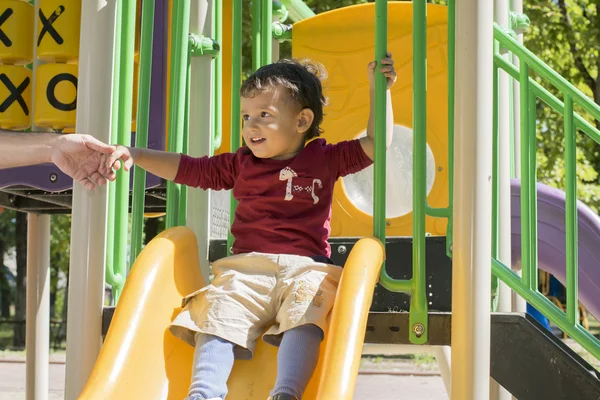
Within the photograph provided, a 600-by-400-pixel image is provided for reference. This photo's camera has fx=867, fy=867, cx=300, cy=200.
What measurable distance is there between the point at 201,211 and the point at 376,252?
119 cm

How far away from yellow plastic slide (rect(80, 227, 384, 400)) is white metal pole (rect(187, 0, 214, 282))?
674mm

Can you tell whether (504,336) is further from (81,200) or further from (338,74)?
(338,74)

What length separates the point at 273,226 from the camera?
9.20 feet

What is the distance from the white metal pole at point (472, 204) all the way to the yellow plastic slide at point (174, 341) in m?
0.27

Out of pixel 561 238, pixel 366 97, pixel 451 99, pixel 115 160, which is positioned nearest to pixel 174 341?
pixel 115 160

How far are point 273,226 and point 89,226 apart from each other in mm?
591

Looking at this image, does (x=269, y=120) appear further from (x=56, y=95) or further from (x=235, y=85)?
(x=56, y=95)

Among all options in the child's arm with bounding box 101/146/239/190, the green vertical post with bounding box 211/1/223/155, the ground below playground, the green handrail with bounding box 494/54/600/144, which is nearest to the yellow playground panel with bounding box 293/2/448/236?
the green vertical post with bounding box 211/1/223/155

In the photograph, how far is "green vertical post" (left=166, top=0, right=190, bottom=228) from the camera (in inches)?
125

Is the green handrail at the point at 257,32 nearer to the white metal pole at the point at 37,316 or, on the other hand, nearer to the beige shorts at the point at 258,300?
the beige shorts at the point at 258,300

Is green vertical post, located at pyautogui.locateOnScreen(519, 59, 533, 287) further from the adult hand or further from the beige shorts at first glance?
the adult hand

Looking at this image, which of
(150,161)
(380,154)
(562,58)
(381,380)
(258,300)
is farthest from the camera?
(562,58)

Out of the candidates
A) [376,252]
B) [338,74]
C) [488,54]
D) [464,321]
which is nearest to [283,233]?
[376,252]

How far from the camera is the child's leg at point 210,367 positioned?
2.40 m
